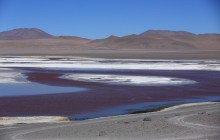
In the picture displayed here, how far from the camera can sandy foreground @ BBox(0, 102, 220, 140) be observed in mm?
8765

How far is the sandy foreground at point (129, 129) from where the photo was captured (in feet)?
28.8

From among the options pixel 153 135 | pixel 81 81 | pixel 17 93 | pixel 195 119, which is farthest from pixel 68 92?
pixel 153 135

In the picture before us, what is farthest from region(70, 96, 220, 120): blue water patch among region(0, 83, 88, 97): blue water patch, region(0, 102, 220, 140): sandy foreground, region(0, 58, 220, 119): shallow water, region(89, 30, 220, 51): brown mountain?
region(89, 30, 220, 51): brown mountain

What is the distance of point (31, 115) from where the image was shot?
13.0m

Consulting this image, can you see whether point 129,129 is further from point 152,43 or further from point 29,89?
point 152,43

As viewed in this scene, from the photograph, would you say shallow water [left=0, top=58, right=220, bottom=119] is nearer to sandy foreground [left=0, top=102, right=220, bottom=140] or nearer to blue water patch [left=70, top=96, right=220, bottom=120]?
blue water patch [left=70, top=96, right=220, bottom=120]

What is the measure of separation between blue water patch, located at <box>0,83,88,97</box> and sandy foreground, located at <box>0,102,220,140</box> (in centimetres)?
737

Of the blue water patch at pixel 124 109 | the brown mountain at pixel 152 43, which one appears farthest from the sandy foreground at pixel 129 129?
the brown mountain at pixel 152 43

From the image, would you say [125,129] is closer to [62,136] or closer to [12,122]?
[62,136]

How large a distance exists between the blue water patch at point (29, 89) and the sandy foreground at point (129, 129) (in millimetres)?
7371

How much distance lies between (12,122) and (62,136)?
113 inches

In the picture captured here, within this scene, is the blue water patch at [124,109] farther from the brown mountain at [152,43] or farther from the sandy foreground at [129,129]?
the brown mountain at [152,43]

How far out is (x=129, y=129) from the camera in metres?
9.62

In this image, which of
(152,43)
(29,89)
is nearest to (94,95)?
(29,89)
